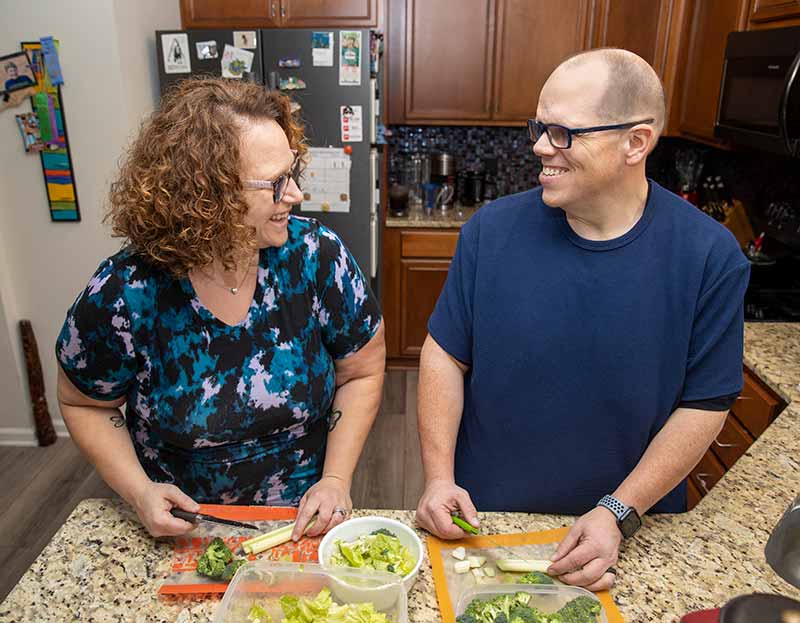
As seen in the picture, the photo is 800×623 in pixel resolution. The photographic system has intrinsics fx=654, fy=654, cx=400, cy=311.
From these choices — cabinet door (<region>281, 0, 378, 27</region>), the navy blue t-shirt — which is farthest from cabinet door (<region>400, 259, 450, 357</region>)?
the navy blue t-shirt

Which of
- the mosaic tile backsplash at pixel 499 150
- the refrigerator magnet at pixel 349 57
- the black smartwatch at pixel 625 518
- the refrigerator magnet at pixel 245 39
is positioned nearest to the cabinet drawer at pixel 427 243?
the mosaic tile backsplash at pixel 499 150

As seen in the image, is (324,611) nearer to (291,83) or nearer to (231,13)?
(291,83)

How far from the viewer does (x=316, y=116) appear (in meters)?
3.12

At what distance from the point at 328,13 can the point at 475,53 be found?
2.62 feet

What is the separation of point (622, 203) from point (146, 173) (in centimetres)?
84

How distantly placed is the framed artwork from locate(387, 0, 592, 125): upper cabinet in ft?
5.46

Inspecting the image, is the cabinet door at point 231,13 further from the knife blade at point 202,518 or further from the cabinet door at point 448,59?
the knife blade at point 202,518

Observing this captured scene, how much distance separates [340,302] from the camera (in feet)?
4.18

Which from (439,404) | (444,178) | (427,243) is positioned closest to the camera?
(439,404)

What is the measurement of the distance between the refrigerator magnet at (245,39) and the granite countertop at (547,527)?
8.07ft

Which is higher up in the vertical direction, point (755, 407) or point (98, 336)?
point (98, 336)

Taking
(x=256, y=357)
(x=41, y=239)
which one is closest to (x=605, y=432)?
(x=256, y=357)

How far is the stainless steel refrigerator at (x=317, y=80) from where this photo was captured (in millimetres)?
3006

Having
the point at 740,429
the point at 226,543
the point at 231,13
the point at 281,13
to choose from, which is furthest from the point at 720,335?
the point at 231,13
